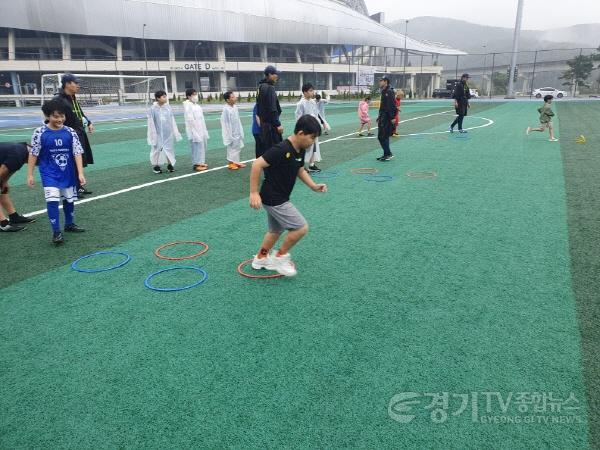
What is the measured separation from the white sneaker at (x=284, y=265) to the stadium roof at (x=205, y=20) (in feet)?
222

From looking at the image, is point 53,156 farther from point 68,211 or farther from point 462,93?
point 462,93

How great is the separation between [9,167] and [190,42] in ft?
242

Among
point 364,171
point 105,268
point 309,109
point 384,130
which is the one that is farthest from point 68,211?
point 384,130

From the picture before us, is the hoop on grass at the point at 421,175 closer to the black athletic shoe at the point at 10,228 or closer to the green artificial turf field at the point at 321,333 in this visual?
the green artificial turf field at the point at 321,333

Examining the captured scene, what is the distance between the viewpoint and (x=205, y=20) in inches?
2707

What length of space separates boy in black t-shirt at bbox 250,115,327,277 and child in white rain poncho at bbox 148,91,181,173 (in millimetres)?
6680

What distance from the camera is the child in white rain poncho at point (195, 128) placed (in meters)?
10.7

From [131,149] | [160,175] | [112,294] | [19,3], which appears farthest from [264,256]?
[19,3]

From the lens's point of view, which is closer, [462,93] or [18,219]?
[18,219]

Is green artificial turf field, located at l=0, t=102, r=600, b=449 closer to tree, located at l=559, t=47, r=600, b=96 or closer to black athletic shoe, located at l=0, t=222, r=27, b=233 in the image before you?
black athletic shoe, located at l=0, t=222, r=27, b=233

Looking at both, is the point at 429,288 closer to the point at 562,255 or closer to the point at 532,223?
the point at 562,255

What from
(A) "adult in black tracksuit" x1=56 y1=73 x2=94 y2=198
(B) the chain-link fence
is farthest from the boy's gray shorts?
(B) the chain-link fence

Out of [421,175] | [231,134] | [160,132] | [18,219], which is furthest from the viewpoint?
[231,134]

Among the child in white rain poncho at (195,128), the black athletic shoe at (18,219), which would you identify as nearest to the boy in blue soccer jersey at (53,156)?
the black athletic shoe at (18,219)
